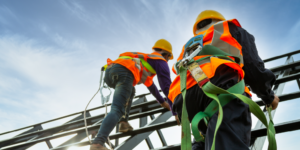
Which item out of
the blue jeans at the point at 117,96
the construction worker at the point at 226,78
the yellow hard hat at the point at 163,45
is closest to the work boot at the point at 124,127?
the blue jeans at the point at 117,96

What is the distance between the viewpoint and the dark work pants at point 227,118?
99cm

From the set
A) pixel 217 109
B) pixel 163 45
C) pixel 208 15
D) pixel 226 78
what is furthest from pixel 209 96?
pixel 163 45

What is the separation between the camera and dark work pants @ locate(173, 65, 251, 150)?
0.99 metres

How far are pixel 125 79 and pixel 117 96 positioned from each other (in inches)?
9.6

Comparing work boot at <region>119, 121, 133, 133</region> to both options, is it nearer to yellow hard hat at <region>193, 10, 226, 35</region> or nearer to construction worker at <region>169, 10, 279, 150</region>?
construction worker at <region>169, 10, 279, 150</region>

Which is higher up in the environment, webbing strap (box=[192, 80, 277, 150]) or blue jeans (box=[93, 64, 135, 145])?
blue jeans (box=[93, 64, 135, 145])

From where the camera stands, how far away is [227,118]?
3.47ft

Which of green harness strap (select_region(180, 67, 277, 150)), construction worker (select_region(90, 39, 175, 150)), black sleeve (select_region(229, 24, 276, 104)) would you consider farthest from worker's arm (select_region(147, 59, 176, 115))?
green harness strap (select_region(180, 67, 277, 150))

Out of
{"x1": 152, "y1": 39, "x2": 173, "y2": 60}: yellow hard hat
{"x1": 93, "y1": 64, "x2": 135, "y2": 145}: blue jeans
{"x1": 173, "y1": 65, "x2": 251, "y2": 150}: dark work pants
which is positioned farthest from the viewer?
{"x1": 152, "y1": 39, "x2": 173, "y2": 60}: yellow hard hat

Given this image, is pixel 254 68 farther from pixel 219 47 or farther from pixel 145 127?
pixel 145 127

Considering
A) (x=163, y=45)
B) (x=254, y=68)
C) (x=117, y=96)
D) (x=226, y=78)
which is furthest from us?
(x=163, y=45)

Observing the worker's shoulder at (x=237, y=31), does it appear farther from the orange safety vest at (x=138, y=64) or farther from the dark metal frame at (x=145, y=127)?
the orange safety vest at (x=138, y=64)

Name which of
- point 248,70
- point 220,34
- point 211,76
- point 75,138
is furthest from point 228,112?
point 75,138

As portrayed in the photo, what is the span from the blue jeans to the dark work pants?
965 millimetres
